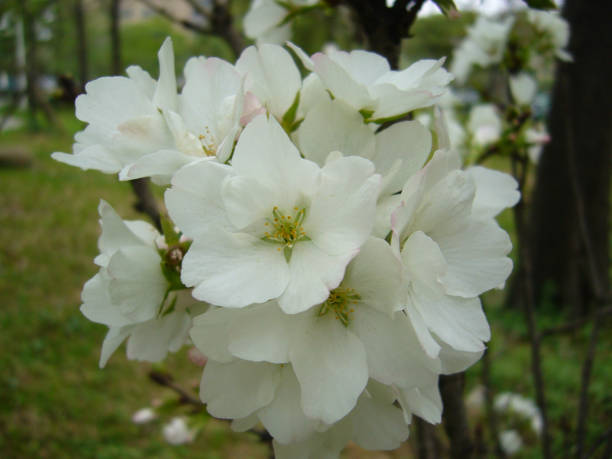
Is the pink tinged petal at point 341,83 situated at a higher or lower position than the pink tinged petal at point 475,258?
higher

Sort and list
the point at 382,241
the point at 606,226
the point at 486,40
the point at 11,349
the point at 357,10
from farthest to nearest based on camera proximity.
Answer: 1. the point at 606,226
2. the point at 11,349
3. the point at 486,40
4. the point at 357,10
5. the point at 382,241

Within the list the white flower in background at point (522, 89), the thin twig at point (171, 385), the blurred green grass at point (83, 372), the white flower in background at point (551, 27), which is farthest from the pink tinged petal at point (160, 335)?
the white flower in background at point (551, 27)

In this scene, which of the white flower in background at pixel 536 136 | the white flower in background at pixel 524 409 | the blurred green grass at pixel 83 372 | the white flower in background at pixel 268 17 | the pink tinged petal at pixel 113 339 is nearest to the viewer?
the pink tinged petal at pixel 113 339

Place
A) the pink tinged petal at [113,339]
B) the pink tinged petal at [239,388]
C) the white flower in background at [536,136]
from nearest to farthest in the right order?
the pink tinged petal at [239,388] < the pink tinged petal at [113,339] < the white flower in background at [536,136]

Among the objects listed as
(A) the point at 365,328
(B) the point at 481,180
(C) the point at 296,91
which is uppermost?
(C) the point at 296,91

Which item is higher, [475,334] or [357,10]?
[357,10]

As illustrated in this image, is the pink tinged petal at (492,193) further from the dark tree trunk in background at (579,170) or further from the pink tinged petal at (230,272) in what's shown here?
the dark tree trunk in background at (579,170)

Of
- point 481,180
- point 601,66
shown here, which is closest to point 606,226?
point 601,66

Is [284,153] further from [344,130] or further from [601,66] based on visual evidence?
[601,66]
